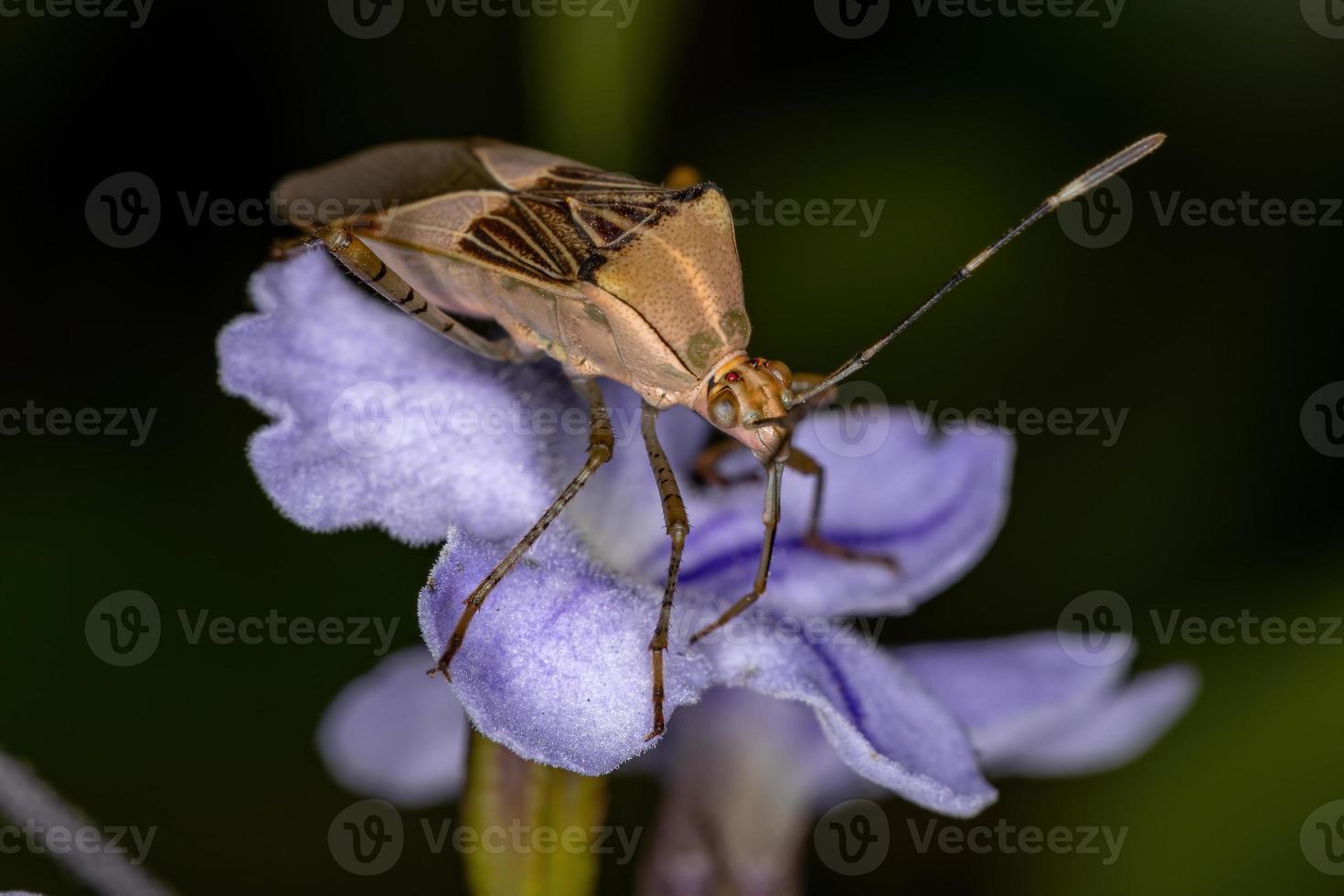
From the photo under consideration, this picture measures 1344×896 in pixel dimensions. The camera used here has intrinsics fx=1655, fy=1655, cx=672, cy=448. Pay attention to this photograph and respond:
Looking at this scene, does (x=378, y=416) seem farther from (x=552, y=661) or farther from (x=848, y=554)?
(x=848, y=554)

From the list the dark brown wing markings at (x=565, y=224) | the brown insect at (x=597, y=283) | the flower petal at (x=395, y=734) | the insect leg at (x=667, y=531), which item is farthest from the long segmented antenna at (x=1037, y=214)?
the flower petal at (x=395, y=734)

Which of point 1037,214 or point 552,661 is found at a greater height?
point 1037,214

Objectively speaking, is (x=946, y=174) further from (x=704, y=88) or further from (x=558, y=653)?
(x=558, y=653)

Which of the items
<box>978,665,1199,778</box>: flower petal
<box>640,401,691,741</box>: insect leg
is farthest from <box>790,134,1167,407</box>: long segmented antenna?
<box>978,665,1199,778</box>: flower petal

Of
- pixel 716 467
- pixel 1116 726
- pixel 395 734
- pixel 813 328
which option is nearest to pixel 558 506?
pixel 716 467

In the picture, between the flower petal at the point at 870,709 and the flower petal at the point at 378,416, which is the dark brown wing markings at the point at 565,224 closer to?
the flower petal at the point at 378,416

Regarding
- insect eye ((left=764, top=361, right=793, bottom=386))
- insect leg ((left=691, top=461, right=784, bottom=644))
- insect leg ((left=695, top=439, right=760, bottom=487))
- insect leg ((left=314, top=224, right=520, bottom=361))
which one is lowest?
insect leg ((left=691, top=461, right=784, bottom=644))

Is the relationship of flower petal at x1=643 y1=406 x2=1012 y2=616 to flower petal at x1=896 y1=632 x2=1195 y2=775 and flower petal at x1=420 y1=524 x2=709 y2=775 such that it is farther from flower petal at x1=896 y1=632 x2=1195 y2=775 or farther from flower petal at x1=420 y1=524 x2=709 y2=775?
flower petal at x1=420 y1=524 x2=709 y2=775
